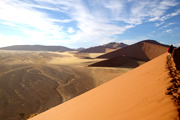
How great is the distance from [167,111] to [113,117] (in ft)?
3.03

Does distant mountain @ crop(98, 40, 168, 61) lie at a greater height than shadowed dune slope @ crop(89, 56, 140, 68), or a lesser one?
greater

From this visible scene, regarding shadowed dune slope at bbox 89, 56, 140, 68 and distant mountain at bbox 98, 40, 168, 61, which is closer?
shadowed dune slope at bbox 89, 56, 140, 68

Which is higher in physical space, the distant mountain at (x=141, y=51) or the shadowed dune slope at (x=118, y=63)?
the distant mountain at (x=141, y=51)

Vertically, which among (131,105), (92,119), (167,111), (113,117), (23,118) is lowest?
(23,118)

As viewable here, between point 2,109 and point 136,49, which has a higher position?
point 136,49

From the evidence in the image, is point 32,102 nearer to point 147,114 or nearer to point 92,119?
point 92,119

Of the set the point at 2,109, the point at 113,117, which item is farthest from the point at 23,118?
the point at 113,117

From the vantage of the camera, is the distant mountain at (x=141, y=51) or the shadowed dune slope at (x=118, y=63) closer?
the shadowed dune slope at (x=118, y=63)

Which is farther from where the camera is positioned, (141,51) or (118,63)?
(141,51)

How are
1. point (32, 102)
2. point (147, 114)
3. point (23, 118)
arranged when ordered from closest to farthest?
point (147, 114) → point (23, 118) → point (32, 102)

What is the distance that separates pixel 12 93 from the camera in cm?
753

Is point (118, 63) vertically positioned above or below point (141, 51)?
below

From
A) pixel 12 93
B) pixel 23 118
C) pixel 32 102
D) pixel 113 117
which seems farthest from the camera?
pixel 12 93

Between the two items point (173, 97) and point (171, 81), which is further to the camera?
point (171, 81)
